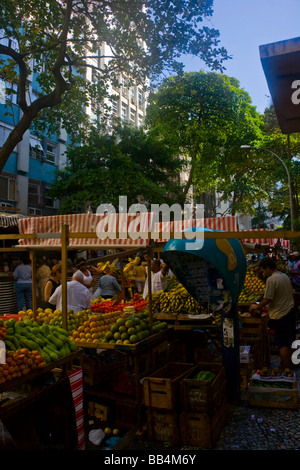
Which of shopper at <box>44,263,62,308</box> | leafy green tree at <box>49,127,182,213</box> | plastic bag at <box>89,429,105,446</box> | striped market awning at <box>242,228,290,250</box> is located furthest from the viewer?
leafy green tree at <box>49,127,182,213</box>

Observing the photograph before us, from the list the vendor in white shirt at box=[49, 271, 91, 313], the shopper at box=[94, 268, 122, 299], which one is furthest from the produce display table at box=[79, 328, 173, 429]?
the shopper at box=[94, 268, 122, 299]

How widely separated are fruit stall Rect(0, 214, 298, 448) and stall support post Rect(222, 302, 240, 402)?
15mm

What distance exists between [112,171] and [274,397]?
52.7 feet

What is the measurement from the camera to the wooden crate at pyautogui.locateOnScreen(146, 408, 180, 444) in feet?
14.5

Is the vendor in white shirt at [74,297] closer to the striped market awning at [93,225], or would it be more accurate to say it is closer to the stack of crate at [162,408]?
the striped market awning at [93,225]

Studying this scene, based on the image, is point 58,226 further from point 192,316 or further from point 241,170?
point 241,170

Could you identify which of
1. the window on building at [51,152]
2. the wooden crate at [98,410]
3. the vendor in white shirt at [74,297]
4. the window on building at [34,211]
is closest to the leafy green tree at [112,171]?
the window on building at [51,152]

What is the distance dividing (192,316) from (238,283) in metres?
1.37

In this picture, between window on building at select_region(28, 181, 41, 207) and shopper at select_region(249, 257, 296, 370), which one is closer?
shopper at select_region(249, 257, 296, 370)

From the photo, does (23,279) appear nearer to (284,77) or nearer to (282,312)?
(282,312)

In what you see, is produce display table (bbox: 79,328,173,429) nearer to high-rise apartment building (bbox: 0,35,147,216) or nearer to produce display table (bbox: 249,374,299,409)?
produce display table (bbox: 249,374,299,409)

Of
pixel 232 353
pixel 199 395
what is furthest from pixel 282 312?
pixel 199 395

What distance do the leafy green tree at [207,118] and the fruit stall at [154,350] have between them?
20.6 metres

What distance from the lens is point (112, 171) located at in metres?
19.7
